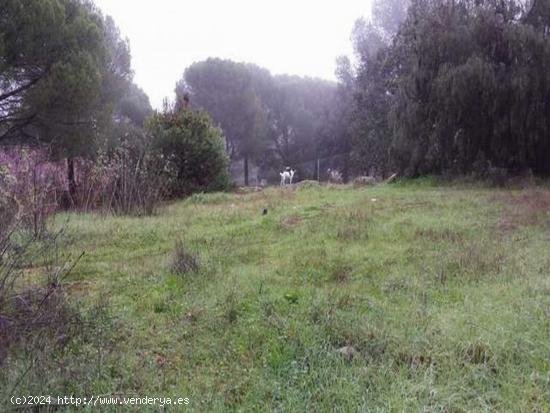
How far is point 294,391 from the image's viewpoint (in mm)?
2215

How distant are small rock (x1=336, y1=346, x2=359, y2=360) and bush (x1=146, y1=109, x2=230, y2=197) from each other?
32.4 feet

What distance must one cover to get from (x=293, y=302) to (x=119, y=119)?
17.7m

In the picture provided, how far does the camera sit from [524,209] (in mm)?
6516

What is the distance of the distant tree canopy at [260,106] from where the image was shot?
23.6 m

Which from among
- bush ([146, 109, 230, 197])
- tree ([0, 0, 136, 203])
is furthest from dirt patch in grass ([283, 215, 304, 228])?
bush ([146, 109, 230, 197])

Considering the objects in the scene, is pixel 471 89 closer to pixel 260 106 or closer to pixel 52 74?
pixel 52 74

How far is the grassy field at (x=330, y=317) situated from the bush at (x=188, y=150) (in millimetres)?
6861

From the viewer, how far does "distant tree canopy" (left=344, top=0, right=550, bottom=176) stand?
9.88m

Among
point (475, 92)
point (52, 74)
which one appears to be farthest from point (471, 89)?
point (52, 74)

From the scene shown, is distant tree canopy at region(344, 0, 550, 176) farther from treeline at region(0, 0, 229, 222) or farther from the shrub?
the shrub

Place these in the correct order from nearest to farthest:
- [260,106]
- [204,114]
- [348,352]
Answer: [348,352], [204,114], [260,106]

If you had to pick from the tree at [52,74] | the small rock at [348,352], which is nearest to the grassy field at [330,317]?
the small rock at [348,352]

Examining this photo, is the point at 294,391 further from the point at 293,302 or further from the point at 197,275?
the point at 197,275

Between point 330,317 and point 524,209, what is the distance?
184 inches
